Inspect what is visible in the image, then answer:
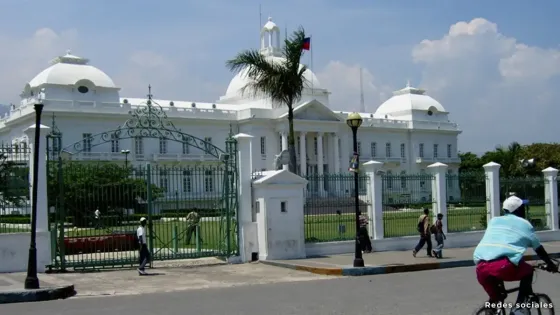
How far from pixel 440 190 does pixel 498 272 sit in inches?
648

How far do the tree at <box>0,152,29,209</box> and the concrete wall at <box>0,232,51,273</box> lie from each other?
77cm

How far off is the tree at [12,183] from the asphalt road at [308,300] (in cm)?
446

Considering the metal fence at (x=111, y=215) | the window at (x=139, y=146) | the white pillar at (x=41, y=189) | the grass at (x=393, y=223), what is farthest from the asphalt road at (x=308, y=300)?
the window at (x=139, y=146)

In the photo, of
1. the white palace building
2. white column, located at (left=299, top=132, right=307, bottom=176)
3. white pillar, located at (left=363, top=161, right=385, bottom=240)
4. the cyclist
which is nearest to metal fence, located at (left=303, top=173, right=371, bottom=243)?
white pillar, located at (left=363, top=161, right=385, bottom=240)

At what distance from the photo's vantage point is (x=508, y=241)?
6.96 metres

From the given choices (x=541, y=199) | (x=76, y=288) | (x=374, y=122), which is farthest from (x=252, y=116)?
(x=76, y=288)

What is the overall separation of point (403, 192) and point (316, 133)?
173 ft

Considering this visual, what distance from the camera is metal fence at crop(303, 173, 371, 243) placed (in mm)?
20500

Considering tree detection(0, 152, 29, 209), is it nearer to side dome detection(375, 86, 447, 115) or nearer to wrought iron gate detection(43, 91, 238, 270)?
wrought iron gate detection(43, 91, 238, 270)

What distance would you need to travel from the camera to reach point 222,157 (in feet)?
62.9

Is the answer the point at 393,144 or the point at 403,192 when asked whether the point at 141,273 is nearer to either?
the point at 403,192

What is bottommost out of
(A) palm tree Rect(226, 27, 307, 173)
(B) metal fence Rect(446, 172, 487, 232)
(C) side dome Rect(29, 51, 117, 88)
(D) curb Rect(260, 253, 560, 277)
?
(D) curb Rect(260, 253, 560, 277)

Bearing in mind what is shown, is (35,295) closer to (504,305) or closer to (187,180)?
(504,305)

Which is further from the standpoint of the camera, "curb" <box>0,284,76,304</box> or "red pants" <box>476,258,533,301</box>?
"curb" <box>0,284,76,304</box>
